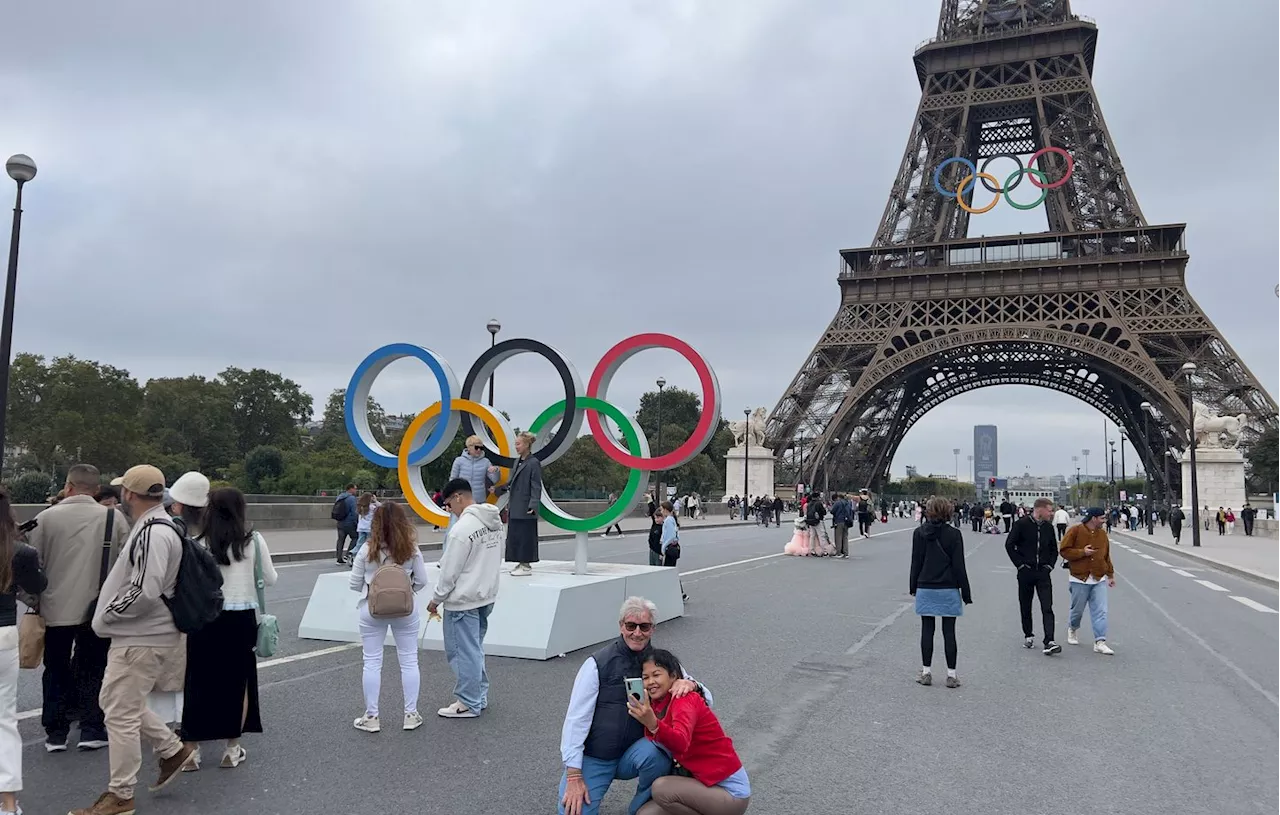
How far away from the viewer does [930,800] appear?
15.6 ft

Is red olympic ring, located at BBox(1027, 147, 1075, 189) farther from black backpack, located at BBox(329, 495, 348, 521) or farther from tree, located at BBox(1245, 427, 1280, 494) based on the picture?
black backpack, located at BBox(329, 495, 348, 521)

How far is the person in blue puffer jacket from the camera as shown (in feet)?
33.1

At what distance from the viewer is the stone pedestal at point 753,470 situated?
171 feet

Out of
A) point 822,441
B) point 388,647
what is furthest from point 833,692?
point 822,441

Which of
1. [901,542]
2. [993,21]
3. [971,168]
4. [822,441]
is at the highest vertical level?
[993,21]

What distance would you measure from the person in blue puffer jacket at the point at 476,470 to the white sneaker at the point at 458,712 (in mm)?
3945

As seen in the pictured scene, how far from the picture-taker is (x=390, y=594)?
5.72m

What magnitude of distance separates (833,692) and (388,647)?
413cm

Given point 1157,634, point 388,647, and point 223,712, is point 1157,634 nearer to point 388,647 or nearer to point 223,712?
point 388,647

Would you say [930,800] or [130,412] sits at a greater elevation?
[130,412]

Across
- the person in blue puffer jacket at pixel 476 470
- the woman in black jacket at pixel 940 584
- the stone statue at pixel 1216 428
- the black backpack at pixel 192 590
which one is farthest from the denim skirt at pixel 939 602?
the stone statue at pixel 1216 428

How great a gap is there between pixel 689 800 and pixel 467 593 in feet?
9.16

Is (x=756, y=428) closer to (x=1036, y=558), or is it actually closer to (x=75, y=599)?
(x=1036, y=558)

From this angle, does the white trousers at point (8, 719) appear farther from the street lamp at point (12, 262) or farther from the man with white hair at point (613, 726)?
the street lamp at point (12, 262)
